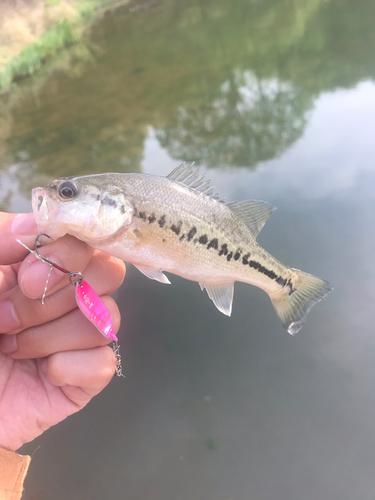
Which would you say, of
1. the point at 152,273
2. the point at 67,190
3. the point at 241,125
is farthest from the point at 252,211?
the point at 241,125

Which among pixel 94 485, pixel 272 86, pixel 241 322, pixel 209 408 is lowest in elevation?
pixel 94 485

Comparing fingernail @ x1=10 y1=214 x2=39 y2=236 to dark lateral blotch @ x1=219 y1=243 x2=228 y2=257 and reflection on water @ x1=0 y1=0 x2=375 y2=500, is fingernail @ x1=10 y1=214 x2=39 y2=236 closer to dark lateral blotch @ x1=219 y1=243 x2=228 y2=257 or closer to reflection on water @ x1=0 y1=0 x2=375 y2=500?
dark lateral blotch @ x1=219 y1=243 x2=228 y2=257

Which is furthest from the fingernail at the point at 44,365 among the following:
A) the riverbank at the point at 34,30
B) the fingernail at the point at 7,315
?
the riverbank at the point at 34,30

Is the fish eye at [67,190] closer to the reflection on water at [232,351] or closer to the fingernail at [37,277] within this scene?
the fingernail at [37,277]

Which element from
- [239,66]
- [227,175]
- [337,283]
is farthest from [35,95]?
[337,283]

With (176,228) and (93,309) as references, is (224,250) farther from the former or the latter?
(93,309)

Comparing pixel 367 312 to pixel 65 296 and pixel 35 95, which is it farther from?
pixel 35 95
